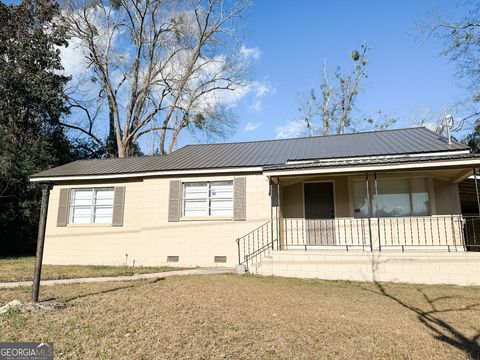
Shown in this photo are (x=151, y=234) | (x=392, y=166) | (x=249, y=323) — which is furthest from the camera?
(x=151, y=234)

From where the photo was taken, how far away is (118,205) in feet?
39.8

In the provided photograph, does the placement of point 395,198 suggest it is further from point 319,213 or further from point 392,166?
point 319,213

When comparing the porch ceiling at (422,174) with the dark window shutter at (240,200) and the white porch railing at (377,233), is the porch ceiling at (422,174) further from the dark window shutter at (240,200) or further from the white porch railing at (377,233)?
the dark window shutter at (240,200)

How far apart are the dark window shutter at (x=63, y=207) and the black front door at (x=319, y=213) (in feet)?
28.8

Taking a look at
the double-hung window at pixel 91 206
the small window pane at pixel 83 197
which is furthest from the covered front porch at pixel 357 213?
the small window pane at pixel 83 197

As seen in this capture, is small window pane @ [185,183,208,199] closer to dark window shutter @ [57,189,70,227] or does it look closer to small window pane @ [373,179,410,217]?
dark window shutter @ [57,189,70,227]

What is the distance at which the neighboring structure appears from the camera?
29.2ft

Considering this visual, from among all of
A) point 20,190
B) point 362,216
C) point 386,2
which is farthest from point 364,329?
point 20,190

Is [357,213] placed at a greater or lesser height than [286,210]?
lesser

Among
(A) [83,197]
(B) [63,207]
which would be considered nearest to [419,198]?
(A) [83,197]

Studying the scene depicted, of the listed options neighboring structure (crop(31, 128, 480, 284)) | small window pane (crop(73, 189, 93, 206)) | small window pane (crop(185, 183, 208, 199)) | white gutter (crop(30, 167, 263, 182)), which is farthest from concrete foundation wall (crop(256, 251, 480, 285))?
small window pane (crop(73, 189, 93, 206))

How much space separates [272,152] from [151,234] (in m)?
A: 5.36

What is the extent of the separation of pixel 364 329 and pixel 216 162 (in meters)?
8.04

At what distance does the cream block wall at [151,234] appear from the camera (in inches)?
432
